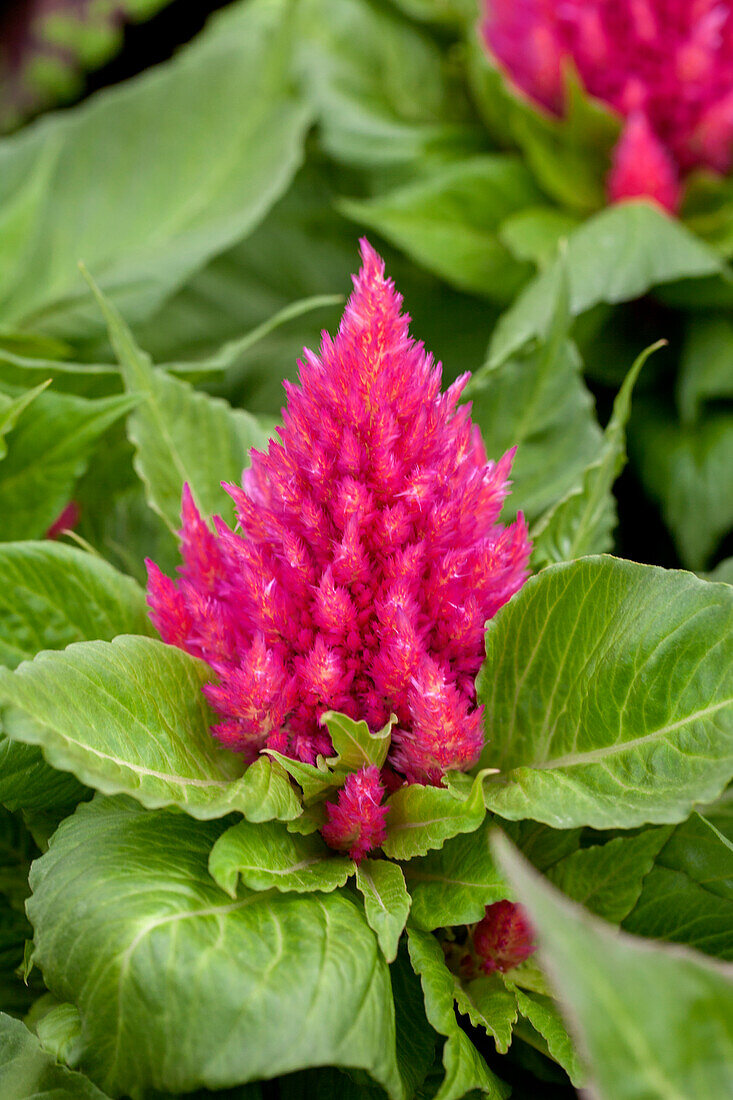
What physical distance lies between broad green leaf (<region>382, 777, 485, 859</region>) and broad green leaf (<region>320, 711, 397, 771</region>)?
0.09ft

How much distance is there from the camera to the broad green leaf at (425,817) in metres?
0.52

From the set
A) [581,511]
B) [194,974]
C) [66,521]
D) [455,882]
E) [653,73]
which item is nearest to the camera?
[194,974]

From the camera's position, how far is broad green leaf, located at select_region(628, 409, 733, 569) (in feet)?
3.30

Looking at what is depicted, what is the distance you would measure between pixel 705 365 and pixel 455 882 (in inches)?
26.0

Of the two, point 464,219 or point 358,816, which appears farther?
point 464,219

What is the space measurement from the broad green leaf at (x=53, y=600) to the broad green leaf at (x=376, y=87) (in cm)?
74

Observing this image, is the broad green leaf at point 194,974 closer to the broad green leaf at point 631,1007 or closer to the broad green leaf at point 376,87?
the broad green leaf at point 631,1007

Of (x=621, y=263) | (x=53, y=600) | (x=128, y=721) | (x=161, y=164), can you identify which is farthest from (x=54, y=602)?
(x=161, y=164)

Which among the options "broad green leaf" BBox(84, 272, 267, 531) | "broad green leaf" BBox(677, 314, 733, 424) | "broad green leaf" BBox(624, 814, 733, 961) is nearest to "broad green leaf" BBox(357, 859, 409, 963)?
"broad green leaf" BBox(624, 814, 733, 961)

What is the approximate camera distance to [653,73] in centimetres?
102

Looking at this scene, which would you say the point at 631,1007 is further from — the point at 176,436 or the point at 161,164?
the point at 161,164

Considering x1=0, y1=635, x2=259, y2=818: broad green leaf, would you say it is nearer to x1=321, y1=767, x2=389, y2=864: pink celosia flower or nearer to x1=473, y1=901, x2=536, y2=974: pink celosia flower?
x1=321, y1=767, x2=389, y2=864: pink celosia flower

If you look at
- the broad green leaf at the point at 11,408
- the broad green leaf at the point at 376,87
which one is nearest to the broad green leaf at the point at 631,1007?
the broad green leaf at the point at 11,408

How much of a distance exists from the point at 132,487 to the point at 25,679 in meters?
0.39
